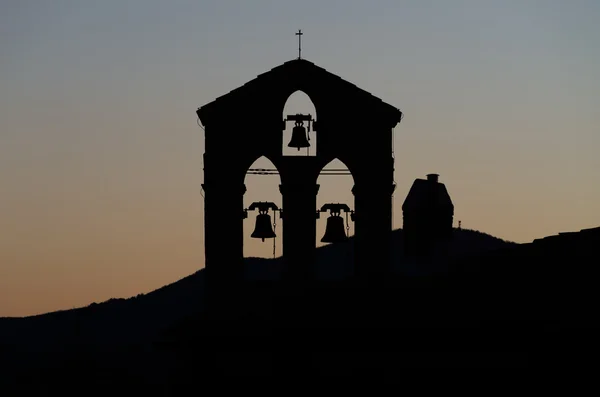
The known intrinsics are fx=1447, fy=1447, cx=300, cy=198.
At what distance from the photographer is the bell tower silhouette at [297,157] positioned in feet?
64.0

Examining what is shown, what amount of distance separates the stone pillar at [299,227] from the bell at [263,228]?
44 centimetres

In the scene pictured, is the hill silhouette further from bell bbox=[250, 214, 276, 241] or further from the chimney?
the chimney

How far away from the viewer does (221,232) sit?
1978cm

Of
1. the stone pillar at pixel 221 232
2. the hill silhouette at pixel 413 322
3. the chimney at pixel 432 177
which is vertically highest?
the chimney at pixel 432 177

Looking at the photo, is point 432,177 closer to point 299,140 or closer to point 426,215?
point 426,215

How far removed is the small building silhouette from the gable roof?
237cm

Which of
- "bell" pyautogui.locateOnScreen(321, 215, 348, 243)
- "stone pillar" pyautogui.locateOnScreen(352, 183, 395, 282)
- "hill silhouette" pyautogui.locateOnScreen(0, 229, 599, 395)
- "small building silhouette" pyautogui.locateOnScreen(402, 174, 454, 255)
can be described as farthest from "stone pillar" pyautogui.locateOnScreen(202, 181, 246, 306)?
"small building silhouette" pyautogui.locateOnScreen(402, 174, 454, 255)

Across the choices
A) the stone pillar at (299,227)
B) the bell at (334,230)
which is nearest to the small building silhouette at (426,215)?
the bell at (334,230)

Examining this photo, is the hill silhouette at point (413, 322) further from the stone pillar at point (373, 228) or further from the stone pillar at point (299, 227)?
the stone pillar at point (299, 227)

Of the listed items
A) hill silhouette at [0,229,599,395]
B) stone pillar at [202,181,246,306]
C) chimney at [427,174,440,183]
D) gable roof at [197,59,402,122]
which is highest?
gable roof at [197,59,402,122]

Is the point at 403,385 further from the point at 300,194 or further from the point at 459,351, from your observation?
the point at 300,194

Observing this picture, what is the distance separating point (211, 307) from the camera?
19453 mm

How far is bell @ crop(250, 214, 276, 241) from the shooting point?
20375 mm

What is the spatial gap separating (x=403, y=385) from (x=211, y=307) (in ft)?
18.4
